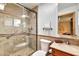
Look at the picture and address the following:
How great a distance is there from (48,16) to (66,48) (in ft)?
1.66

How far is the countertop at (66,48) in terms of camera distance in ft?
4.39

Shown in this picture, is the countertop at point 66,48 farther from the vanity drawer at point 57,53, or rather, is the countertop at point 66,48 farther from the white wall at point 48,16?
the white wall at point 48,16

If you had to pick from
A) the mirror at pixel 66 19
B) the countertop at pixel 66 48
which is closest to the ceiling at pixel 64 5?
the mirror at pixel 66 19

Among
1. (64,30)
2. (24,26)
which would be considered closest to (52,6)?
(64,30)

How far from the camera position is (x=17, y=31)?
1.46 m

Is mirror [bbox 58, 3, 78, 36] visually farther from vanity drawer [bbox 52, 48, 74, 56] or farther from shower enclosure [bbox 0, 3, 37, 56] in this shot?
shower enclosure [bbox 0, 3, 37, 56]

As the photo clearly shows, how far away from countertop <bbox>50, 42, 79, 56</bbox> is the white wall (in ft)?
0.55

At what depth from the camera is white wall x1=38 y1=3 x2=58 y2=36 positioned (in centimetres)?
144

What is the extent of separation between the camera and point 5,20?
4.66ft

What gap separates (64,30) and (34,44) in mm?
469

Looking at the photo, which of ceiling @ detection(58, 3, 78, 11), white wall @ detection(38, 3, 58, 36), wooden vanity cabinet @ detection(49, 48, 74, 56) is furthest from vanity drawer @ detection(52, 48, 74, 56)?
ceiling @ detection(58, 3, 78, 11)

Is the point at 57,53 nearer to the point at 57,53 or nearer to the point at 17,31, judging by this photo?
the point at 57,53

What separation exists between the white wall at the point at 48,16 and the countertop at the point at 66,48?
168 millimetres

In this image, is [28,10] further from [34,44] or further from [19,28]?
[34,44]
